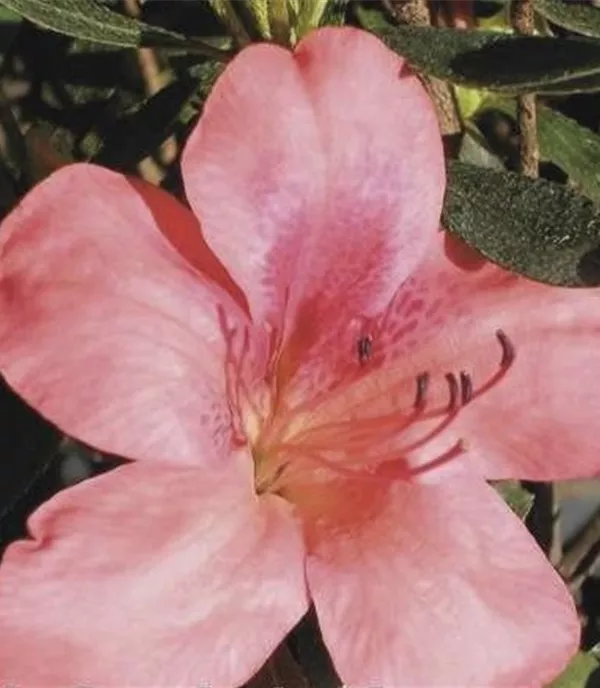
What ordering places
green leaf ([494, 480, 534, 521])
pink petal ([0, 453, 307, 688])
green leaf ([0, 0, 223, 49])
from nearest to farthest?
pink petal ([0, 453, 307, 688]) < green leaf ([0, 0, 223, 49]) < green leaf ([494, 480, 534, 521])

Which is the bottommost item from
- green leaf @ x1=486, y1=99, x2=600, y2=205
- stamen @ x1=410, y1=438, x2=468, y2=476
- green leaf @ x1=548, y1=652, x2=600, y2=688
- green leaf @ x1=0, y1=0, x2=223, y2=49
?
green leaf @ x1=548, y1=652, x2=600, y2=688

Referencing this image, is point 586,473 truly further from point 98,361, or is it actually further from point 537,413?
point 98,361

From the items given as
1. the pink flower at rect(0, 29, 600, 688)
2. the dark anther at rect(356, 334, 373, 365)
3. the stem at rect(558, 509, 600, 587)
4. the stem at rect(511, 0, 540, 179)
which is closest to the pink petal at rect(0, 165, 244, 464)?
the pink flower at rect(0, 29, 600, 688)

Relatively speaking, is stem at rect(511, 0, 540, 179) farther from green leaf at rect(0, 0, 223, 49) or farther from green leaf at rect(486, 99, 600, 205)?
green leaf at rect(0, 0, 223, 49)

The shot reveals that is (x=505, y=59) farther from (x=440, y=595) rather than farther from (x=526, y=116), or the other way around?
(x=440, y=595)

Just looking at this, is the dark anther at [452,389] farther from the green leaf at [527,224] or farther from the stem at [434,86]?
the stem at [434,86]

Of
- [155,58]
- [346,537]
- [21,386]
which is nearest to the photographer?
[21,386]

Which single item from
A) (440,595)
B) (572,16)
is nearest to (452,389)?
(440,595)

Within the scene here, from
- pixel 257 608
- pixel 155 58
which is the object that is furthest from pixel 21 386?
pixel 155 58

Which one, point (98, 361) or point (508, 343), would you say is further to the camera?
point (508, 343)
